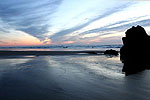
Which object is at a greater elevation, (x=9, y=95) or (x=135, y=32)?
(x=135, y=32)

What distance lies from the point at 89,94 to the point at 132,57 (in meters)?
11.7

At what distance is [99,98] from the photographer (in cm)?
472

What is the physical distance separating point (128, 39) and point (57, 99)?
15.0m

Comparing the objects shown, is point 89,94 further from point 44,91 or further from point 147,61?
point 147,61

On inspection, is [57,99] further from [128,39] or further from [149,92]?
[128,39]

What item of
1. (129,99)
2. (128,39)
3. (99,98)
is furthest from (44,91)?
(128,39)

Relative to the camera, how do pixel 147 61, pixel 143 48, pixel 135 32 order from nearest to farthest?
pixel 147 61 < pixel 143 48 < pixel 135 32

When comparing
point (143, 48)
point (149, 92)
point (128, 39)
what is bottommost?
point (149, 92)

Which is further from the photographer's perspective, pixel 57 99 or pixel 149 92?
pixel 149 92

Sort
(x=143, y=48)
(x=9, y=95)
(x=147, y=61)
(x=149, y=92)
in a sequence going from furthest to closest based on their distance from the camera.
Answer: (x=143, y=48) < (x=147, y=61) < (x=149, y=92) < (x=9, y=95)

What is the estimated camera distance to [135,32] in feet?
54.1

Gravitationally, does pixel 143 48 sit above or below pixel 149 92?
above

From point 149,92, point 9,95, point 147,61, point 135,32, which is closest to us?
point 9,95

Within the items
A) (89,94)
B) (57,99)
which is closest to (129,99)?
(89,94)
